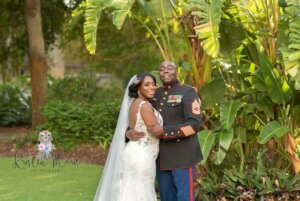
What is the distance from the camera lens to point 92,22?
7.66 m

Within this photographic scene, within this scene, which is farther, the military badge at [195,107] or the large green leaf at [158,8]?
the large green leaf at [158,8]

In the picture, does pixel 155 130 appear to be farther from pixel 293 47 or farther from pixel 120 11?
pixel 120 11

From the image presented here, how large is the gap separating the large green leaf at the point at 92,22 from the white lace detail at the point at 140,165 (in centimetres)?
200

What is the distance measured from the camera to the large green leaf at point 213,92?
25.3 ft

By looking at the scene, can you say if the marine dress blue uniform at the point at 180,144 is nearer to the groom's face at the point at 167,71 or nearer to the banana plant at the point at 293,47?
the groom's face at the point at 167,71

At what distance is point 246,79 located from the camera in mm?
8211

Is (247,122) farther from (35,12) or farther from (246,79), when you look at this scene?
(35,12)

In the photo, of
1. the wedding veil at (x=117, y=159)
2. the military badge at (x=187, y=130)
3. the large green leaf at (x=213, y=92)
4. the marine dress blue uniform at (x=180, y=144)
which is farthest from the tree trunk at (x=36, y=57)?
the military badge at (x=187, y=130)

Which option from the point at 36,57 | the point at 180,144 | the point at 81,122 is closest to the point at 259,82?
the point at 180,144

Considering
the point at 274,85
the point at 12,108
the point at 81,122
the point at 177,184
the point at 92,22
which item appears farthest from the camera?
the point at 12,108

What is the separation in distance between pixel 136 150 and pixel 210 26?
6.32 feet

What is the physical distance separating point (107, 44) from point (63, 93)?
637cm

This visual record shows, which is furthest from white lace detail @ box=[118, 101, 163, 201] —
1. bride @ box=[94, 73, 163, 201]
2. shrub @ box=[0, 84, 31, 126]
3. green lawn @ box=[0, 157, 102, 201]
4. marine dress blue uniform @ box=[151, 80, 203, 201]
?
shrub @ box=[0, 84, 31, 126]

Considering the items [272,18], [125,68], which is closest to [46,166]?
[272,18]
